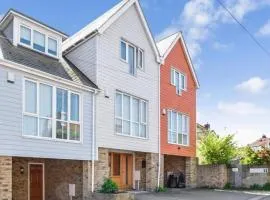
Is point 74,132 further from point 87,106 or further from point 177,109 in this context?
point 177,109

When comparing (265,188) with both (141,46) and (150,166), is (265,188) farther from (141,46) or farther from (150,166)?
(141,46)

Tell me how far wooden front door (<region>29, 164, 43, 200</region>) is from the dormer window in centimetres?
531

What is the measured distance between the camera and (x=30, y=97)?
16719 millimetres

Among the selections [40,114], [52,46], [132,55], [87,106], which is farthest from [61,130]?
[132,55]

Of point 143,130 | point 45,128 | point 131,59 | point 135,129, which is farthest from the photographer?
point 143,130

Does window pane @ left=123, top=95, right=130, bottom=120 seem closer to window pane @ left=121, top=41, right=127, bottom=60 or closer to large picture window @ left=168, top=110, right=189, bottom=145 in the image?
window pane @ left=121, top=41, right=127, bottom=60

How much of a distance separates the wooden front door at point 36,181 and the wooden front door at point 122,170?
4385 mm

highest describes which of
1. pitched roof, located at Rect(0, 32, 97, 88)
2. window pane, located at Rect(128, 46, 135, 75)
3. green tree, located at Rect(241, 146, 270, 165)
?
window pane, located at Rect(128, 46, 135, 75)

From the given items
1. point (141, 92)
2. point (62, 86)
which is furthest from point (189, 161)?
point (62, 86)

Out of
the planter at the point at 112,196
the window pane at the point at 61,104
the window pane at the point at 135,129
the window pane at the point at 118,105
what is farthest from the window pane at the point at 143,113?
the window pane at the point at 61,104

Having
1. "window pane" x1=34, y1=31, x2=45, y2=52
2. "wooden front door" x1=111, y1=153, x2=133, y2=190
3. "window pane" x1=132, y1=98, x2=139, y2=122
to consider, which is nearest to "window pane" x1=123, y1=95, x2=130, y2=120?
"window pane" x1=132, y1=98, x2=139, y2=122

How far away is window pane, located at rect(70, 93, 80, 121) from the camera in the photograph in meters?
18.8

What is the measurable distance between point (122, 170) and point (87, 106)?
602 cm

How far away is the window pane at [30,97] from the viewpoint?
1655 centimetres
